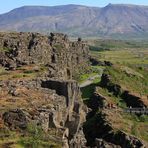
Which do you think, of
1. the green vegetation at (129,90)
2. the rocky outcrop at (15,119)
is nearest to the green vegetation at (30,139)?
the rocky outcrop at (15,119)

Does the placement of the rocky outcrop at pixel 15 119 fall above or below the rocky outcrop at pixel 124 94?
above

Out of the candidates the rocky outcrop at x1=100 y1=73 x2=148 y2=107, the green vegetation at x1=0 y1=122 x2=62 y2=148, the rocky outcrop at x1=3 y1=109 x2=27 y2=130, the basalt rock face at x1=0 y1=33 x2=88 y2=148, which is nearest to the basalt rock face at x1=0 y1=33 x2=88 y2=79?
the rocky outcrop at x1=100 y1=73 x2=148 y2=107

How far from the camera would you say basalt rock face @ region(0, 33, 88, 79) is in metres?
98.4

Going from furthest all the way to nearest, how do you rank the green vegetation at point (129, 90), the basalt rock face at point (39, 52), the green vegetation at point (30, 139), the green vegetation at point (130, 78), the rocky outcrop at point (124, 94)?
the green vegetation at point (130, 78) → the rocky outcrop at point (124, 94) → the basalt rock face at point (39, 52) → the green vegetation at point (129, 90) → the green vegetation at point (30, 139)

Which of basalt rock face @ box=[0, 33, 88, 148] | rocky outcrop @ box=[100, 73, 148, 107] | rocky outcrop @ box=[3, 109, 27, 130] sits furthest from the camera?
rocky outcrop @ box=[100, 73, 148, 107]

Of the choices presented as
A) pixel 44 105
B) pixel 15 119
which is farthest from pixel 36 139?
pixel 44 105

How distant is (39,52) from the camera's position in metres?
112

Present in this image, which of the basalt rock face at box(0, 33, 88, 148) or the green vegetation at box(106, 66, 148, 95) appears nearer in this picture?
the basalt rock face at box(0, 33, 88, 148)

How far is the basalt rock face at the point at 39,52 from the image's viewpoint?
98.4 meters

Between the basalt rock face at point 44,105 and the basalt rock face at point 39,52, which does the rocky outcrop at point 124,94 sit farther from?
the basalt rock face at point 44,105

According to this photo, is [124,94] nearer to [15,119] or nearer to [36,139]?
[15,119]

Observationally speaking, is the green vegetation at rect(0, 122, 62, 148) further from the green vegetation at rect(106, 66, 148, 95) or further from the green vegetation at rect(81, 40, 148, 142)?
the green vegetation at rect(106, 66, 148, 95)

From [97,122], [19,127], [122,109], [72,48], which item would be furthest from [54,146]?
[72,48]

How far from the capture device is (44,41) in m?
119
